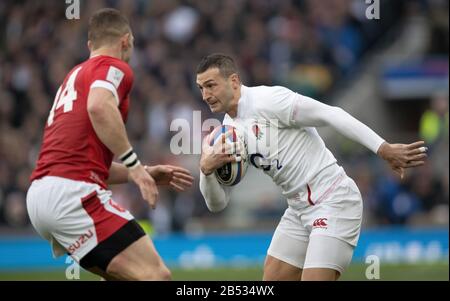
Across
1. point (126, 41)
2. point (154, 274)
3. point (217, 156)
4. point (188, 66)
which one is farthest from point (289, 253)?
point (188, 66)

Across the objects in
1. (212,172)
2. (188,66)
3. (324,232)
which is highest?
(188,66)

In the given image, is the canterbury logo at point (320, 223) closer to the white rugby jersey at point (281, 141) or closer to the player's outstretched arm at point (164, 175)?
the white rugby jersey at point (281, 141)

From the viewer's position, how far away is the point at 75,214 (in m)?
7.17

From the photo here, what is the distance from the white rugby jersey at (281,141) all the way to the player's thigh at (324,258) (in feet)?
1.49

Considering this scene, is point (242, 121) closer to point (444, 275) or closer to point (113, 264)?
point (113, 264)

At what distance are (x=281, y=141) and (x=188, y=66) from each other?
13417 mm

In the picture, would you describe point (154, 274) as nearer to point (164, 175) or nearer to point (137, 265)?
point (137, 265)

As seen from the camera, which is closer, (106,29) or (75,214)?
(75,214)

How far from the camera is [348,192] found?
27.0 feet

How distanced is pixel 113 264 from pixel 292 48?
52.0 ft

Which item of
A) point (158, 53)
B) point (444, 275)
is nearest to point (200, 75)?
point (444, 275)

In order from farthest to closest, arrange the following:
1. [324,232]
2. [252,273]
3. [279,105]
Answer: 1. [252,273]
2. [279,105]
3. [324,232]

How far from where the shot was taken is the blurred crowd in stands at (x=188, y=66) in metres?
19.0

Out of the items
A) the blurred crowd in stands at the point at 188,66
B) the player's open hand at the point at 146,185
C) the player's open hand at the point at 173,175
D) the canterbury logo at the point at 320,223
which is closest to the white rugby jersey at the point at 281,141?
the player's open hand at the point at 173,175
